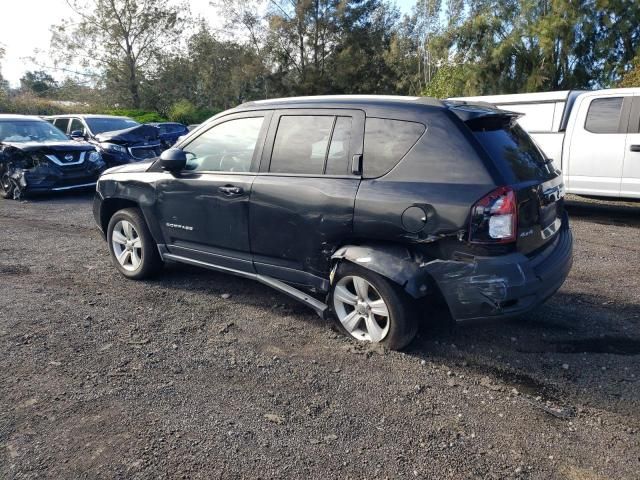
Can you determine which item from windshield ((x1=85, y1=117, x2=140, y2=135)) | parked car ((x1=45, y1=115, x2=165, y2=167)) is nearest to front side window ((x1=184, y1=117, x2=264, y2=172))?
parked car ((x1=45, y1=115, x2=165, y2=167))

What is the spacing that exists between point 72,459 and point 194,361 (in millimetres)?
1059

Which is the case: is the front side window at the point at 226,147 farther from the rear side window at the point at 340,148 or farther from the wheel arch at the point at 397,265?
the wheel arch at the point at 397,265

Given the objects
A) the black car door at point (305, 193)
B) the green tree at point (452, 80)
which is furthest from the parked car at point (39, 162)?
the green tree at point (452, 80)

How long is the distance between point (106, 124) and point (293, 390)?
1175cm

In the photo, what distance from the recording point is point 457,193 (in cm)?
306

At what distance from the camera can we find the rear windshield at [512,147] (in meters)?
3.22

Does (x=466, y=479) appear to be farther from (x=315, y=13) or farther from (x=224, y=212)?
(x=315, y=13)

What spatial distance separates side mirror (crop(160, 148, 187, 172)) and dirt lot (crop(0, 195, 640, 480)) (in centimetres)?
122

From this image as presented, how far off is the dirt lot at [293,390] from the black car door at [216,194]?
52cm

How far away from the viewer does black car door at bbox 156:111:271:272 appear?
4.02m

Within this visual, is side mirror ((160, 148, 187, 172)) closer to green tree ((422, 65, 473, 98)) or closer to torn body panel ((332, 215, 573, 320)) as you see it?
torn body panel ((332, 215, 573, 320))

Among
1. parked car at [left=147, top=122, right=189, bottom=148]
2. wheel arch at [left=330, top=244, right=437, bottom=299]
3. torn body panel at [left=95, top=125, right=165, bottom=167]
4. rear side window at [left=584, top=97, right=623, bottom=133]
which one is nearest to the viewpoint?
wheel arch at [left=330, top=244, right=437, bottom=299]

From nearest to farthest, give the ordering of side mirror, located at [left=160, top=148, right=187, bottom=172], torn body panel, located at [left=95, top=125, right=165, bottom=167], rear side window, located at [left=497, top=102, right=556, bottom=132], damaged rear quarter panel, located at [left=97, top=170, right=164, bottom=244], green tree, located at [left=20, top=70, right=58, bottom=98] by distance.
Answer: side mirror, located at [left=160, top=148, right=187, bottom=172] < damaged rear quarter panel, located at [left=97, top=170, right=164, bottom=244] < rear side window, located at [left=497, top=102, right=556, bottom=132] < torn body panel, located at [left=95, top=125, right=165, bottom=167] < green tree, located at [left=20, top=70, right=58, bottom=98]

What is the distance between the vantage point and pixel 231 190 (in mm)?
4008
